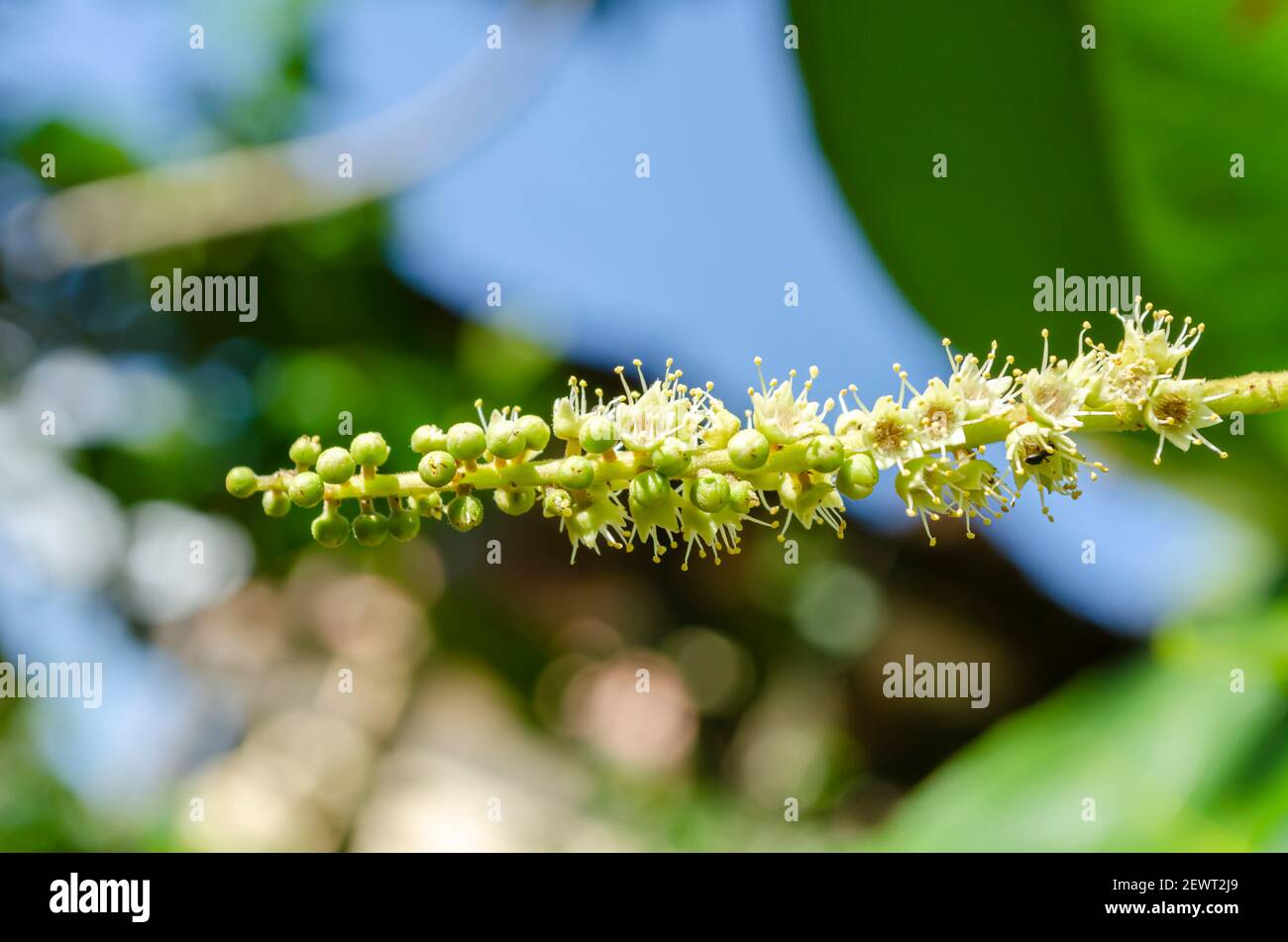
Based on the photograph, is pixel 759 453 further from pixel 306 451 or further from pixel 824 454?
pixel 306 451

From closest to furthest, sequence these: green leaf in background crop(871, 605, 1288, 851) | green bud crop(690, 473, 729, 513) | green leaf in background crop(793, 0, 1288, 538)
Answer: green bud crop(690, 473, 729, 513) < green leaf in background crop(793, 0, 1288, 538) < green leaf in background crop(871, 605, 1288, 851)

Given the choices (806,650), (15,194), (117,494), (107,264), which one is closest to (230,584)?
(117,494)

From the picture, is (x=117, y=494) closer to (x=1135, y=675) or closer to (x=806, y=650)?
(x=806, y=650)

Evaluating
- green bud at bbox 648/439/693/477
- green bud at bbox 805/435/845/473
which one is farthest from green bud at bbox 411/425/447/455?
green bud at bbox 805/435/845/473

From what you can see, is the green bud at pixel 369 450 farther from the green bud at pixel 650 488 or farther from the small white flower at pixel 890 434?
the small white flower at pixel 890 434

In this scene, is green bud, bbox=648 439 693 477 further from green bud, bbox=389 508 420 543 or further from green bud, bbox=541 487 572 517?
green bud, bbox=389 508 420 543

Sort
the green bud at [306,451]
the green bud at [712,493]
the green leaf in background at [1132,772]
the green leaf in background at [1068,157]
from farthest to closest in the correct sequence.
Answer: the green leaf in background at [1132,772] < the green leaf in background at [1068,157] < the green bud at [306,451] < the green bud at [712,493]

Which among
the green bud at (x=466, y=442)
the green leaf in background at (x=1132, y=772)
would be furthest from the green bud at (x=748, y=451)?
the green leaf in background at (x=1132, y=772)
